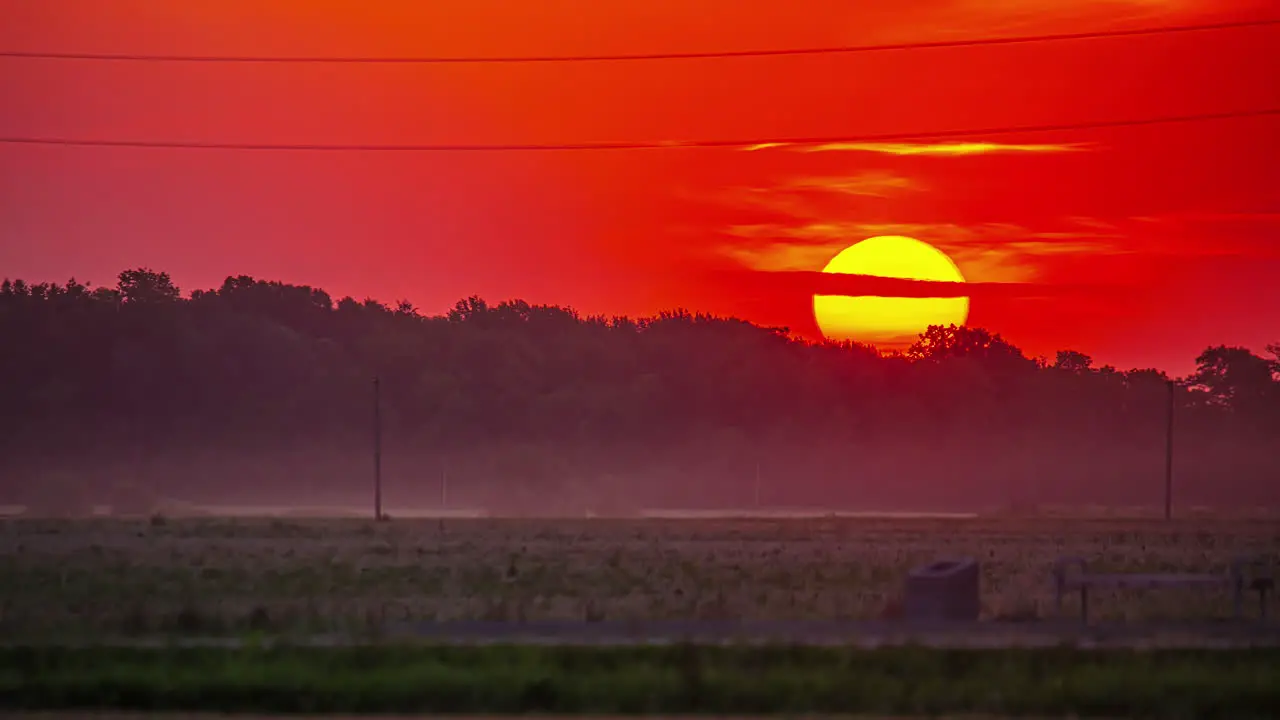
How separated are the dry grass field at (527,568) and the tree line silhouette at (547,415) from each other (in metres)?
45.0

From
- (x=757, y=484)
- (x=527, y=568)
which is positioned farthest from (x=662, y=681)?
(x=757, y=484)

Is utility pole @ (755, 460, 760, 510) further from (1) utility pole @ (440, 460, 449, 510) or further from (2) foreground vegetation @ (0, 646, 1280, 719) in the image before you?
(2) foreground vegetation @ (0, 646, 1280, 719)

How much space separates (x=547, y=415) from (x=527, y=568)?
86610mm

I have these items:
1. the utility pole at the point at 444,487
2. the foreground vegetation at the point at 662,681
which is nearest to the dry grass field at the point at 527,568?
the foreground vegetation at the point at 662,681

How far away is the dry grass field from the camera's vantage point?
29938 millimetres

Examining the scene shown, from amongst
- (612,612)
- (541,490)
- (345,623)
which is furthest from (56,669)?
(541,490)

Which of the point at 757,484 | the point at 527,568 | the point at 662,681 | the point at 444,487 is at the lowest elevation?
the point at 444,487

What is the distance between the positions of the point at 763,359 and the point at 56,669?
4473 inches

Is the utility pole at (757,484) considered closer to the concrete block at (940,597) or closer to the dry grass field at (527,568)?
the dry grass field at (527,568)

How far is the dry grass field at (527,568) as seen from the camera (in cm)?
2994

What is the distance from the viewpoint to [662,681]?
20.7 m

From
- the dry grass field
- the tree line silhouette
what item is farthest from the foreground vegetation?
the tree line silhouette

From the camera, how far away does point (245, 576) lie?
40094 millimetres

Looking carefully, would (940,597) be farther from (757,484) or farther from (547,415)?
(547,415)
